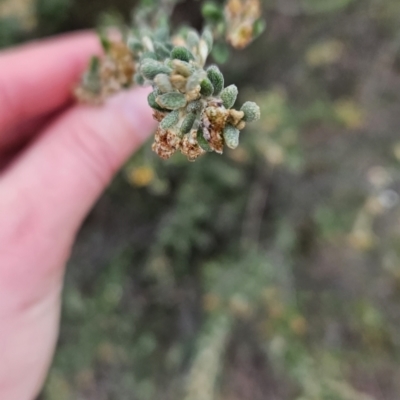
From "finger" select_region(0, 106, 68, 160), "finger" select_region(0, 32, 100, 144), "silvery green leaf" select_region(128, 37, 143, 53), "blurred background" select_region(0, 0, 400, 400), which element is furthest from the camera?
"blurred background" select_region(0, 0, 400, 400)

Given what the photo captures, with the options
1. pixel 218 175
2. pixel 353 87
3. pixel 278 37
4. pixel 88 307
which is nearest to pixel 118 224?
pixel 88 307

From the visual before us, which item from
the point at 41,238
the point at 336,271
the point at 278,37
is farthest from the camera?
the point at 336,271

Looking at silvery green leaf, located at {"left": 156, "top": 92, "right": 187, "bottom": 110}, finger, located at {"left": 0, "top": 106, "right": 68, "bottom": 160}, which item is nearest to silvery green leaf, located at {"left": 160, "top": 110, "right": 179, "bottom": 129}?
silvery green leaf, located at {"left": 156, "top": 92, "right": 187, "bottom": 110}

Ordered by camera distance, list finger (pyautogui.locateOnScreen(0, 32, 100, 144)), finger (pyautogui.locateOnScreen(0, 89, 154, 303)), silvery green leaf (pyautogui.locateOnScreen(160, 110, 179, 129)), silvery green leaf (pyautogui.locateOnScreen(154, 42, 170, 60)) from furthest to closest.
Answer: finger (pyautogui.locateOnScreen(0, 32, 100, 144)) → finger (pyautogui.locateOnScreen(0, 89, 154, 303)) → silvery green leaf (pyautogui.locateOnScreen(154, 42, 170, 60)) → silvery green leaf (pyautogui.locateOnScreen(160, 110, 179, 129))

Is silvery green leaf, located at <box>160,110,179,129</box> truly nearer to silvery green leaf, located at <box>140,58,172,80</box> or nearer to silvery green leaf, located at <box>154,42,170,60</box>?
silvery green leaf, located at <box>140,58,172,80</box>

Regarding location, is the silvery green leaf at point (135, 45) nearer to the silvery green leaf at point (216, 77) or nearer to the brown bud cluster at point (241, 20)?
the brown bud cluster at point (241, 20)

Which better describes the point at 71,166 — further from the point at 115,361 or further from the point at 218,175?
the point at 115,361

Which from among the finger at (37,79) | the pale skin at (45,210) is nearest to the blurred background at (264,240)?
the finger at (37,79)
